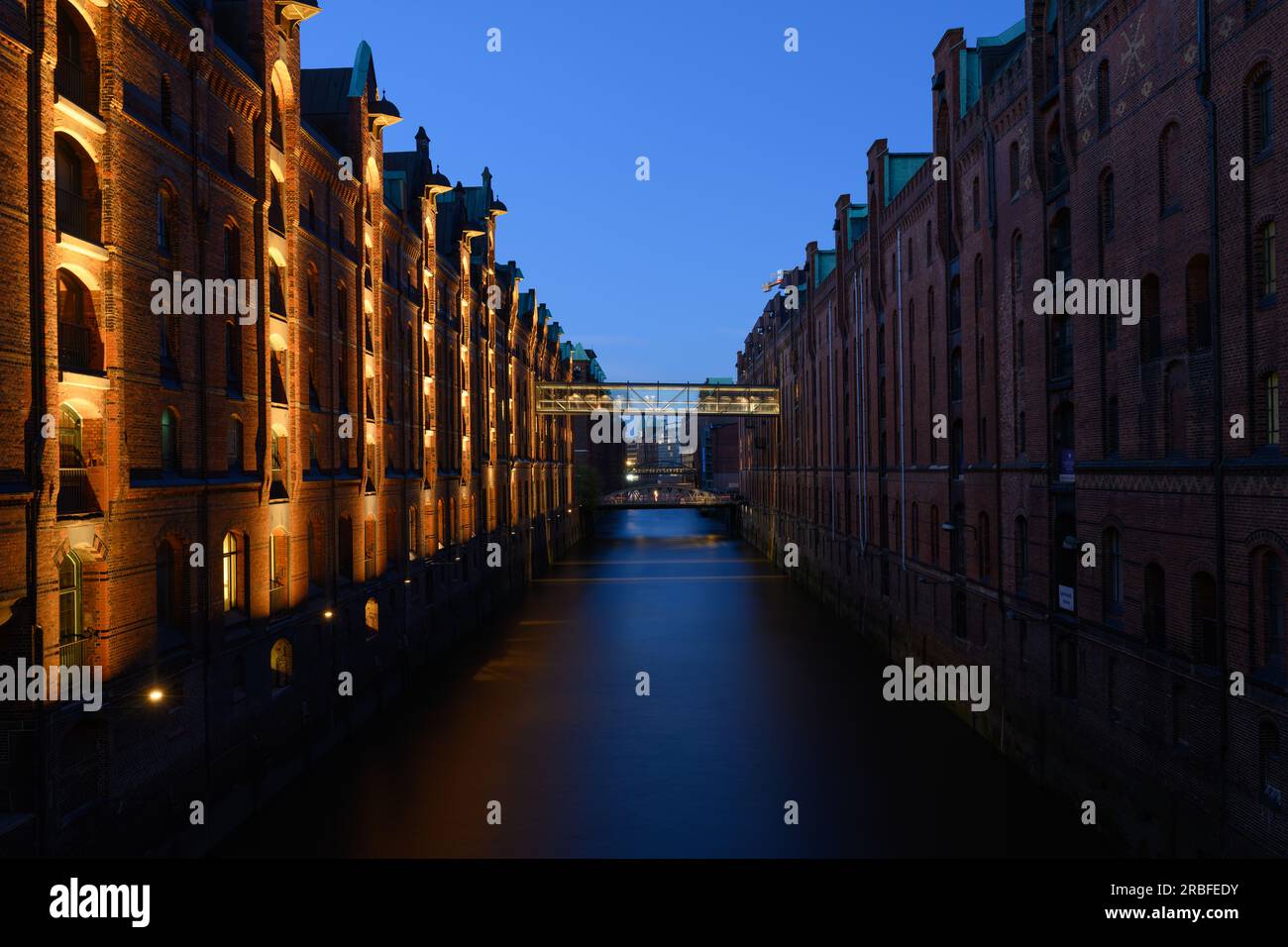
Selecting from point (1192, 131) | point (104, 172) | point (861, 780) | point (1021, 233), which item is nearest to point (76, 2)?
point (104, 172)

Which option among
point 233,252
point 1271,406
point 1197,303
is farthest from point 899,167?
point 233,252

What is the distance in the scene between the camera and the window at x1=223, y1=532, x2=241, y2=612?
18.1 m

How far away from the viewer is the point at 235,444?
1869 centimetres

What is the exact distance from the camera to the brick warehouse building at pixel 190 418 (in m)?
12.0

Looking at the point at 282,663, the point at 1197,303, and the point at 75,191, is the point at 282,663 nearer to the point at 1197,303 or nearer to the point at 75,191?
the point at 75,191

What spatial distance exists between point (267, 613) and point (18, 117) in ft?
35.1

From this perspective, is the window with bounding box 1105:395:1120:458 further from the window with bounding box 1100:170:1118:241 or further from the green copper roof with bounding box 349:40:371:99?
the green copper roof with bounding box 349:40:371:99

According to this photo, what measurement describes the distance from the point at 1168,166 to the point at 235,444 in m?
17.7

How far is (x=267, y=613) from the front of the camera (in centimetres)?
1942

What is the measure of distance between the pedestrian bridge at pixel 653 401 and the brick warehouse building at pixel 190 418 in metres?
33.9

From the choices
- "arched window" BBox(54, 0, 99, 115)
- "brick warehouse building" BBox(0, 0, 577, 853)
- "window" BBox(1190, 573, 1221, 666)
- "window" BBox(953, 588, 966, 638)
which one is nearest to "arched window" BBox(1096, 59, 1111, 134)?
"window" BBox(1190, 573, 1221, 666)

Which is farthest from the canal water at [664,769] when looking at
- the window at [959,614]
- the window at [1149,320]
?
the window at [1149,320]

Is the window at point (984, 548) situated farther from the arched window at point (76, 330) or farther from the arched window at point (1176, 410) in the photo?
the arched window at point (76, 330)
